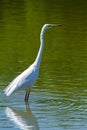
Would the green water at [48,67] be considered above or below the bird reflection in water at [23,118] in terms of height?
below

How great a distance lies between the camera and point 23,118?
12211 millimetres

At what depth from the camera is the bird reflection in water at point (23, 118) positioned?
1138cm

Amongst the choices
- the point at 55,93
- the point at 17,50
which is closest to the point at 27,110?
the point at 55,93

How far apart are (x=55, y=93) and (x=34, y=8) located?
23089 millimetres

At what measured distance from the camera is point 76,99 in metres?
13.6

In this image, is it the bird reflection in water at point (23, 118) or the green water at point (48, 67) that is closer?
the bird reflection in water at point (23, 118)

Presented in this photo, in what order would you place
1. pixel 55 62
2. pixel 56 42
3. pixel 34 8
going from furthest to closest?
1. pixel 34 8
2. pixel 56 42
3. pixel 55 62

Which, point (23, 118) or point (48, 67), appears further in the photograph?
point (48, 67)

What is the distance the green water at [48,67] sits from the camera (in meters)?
12.0

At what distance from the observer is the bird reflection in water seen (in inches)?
448

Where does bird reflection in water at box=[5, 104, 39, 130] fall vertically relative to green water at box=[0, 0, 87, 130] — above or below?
above

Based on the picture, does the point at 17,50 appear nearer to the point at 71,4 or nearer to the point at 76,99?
the point at 76,99

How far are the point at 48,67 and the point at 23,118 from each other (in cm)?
567

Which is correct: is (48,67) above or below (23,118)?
below
